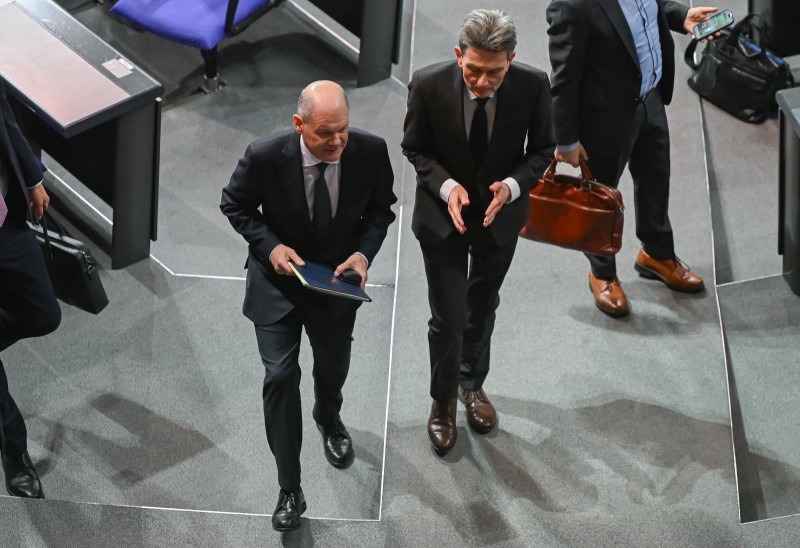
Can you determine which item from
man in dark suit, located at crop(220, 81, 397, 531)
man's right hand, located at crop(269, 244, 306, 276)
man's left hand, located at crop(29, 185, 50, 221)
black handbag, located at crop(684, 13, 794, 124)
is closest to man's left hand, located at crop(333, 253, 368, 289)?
man in dark suit, located at crop(220, 81, 397, 531)

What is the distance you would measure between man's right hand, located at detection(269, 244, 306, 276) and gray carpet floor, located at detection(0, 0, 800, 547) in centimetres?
97

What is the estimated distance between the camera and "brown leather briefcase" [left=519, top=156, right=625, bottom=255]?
409cm

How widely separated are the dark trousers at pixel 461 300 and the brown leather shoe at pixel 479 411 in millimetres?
89

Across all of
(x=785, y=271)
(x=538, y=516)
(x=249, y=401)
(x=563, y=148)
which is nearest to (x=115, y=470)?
(x=249, y=401)

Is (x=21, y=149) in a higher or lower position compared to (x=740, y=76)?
higher

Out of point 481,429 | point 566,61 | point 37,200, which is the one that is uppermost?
point 566,61

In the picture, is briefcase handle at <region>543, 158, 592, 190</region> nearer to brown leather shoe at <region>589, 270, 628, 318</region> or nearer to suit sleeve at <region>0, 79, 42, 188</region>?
brown leather shoe at <region>589, 270, 628, 318</region>

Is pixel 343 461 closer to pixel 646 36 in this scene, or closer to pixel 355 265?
pixel 355 265

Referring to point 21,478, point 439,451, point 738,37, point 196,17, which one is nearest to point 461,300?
point 439,451

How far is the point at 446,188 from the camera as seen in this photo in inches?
140

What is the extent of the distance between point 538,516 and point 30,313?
1.89 meters

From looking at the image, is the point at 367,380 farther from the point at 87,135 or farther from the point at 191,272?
the point at 87,135

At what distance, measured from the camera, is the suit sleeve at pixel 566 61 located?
4023 millimetres

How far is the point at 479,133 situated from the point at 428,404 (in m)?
1.21
